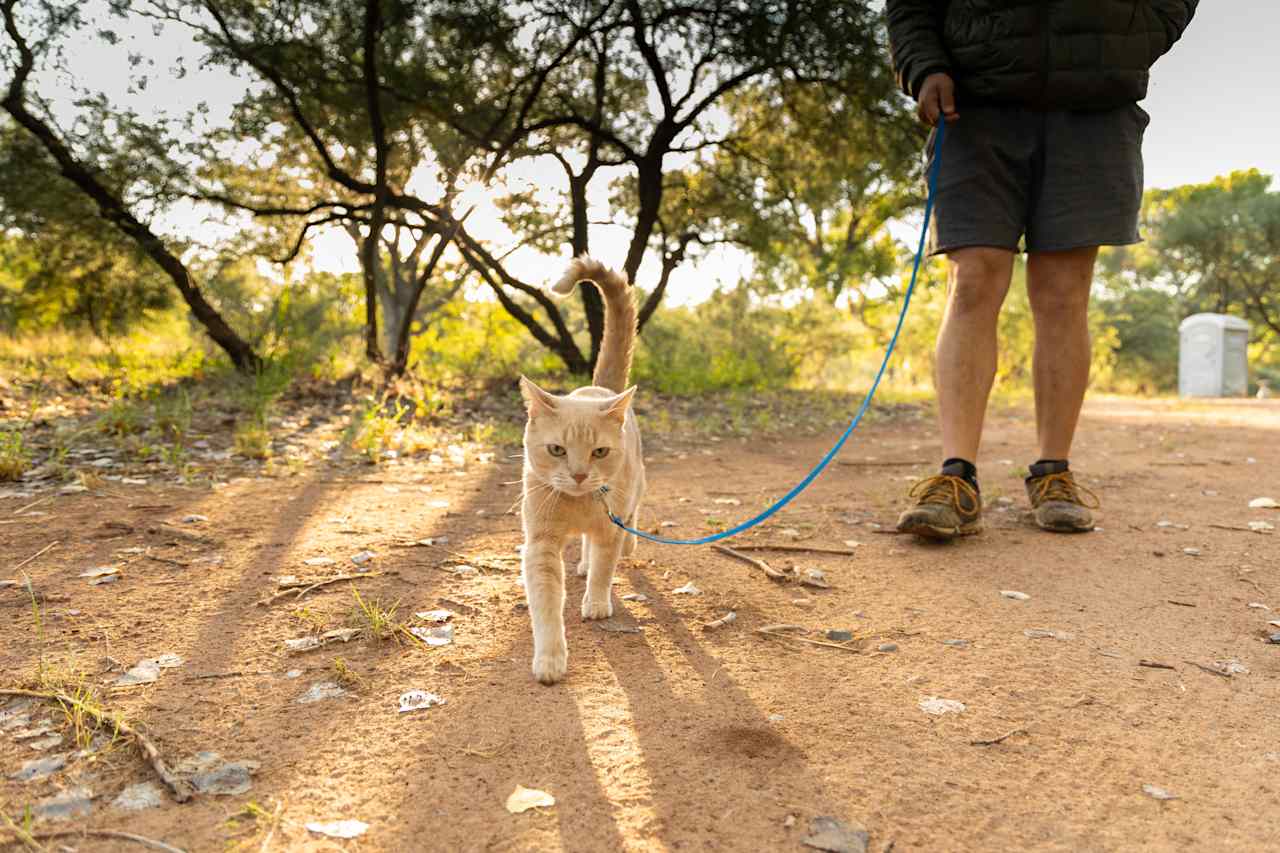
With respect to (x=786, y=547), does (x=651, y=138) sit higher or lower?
higher

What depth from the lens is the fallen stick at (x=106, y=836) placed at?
1.22 m

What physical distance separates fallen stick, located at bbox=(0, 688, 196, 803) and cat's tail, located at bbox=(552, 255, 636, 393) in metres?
1.65

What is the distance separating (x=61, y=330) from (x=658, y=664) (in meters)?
12.4

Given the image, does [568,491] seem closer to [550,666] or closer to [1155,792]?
[550,666]

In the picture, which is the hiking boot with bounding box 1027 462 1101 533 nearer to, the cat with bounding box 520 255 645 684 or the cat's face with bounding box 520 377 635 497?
the cat with bounding box 520 255 645 684

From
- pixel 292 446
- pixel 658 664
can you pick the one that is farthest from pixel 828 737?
pixel 292 446

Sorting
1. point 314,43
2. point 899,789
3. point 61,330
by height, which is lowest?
point 899,789

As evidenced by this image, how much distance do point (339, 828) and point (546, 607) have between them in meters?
0.78

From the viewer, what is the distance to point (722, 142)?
9.37 meters

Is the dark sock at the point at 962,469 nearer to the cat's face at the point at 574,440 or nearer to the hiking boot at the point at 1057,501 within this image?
the hiking boot at the point at 1057,501

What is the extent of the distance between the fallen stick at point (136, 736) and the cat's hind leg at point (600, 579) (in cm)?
118

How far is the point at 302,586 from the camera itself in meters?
2.47

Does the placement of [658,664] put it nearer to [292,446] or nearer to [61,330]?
[292,446]

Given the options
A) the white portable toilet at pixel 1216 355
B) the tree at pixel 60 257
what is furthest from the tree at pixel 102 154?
the white portable toilet at pixel 1216 355
